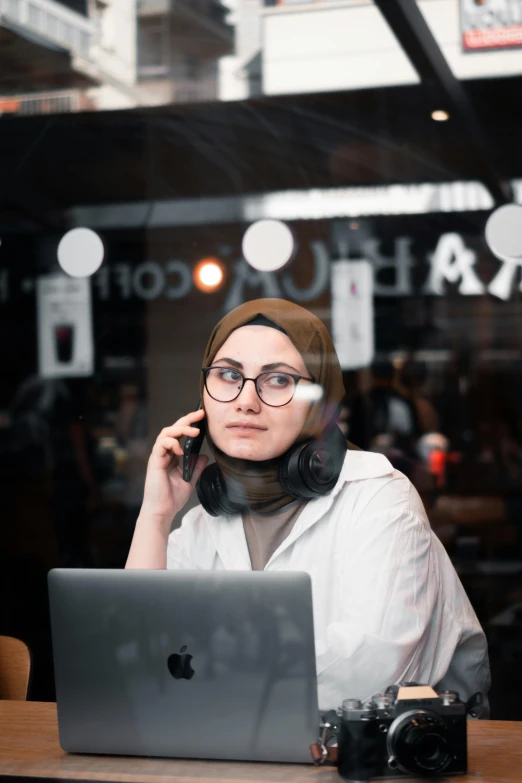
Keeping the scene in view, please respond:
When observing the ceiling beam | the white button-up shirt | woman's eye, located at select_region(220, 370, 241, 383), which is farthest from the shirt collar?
the ceiling beam

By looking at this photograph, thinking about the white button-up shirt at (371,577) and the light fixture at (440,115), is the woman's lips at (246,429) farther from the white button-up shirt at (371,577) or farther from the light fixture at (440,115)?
the light fixture at (440,115)

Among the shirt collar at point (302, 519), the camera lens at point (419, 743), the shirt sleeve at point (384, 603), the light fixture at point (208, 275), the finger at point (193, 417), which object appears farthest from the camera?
the light fixture at point (208, 275)

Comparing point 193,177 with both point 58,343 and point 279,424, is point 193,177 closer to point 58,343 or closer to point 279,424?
point 58,343

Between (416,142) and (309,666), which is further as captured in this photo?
(416,142)

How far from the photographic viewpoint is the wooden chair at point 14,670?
2.51 metres

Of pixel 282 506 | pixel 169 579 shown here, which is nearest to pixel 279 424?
pixel 282 506

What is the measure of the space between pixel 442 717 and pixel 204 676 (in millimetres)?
397

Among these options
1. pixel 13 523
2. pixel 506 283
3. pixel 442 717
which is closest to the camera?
pixel 442 717

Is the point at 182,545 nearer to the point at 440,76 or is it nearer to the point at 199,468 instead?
the point at 199,468

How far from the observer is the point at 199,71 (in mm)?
4102

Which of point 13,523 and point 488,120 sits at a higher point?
point 488,120

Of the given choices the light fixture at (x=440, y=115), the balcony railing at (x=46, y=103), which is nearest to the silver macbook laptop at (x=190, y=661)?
the light fixture at (x=440, y=115)

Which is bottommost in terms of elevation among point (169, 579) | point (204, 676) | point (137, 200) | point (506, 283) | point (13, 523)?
point (13, 523)

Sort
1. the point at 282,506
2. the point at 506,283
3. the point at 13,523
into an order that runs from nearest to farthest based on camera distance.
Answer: the point at 282,506, the point at 506,283, the point at 13,523
